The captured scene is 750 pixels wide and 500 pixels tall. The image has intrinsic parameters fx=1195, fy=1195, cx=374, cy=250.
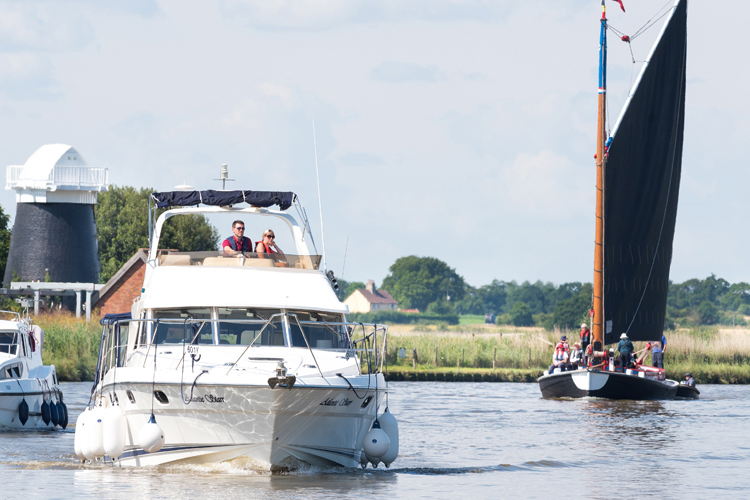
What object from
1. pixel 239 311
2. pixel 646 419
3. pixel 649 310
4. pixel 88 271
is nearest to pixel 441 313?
pixel 88 271

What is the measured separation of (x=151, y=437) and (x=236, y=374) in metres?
1.54

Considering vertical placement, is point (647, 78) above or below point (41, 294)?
above

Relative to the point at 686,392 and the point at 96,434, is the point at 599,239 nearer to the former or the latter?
the point at 686,392

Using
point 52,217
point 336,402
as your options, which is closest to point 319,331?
point 336,402

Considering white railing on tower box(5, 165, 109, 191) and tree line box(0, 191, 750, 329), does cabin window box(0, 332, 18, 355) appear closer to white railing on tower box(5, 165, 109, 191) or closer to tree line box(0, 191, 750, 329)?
tree line box(0, 191, 750, 329)

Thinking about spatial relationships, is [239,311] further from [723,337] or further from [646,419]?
[723,337]

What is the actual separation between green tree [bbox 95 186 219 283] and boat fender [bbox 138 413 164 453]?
67552 millimetres

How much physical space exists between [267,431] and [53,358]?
32.9 m

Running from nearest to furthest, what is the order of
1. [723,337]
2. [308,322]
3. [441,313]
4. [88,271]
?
[308,322], [723,337], [88,271], [441,313]

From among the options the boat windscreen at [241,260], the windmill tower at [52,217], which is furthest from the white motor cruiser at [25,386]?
the windmill tower at [52,217]

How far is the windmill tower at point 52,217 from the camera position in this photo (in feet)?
225

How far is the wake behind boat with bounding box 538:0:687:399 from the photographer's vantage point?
46000 mm

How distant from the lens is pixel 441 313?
646ft

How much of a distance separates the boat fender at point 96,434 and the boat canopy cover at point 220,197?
15.5 feet
